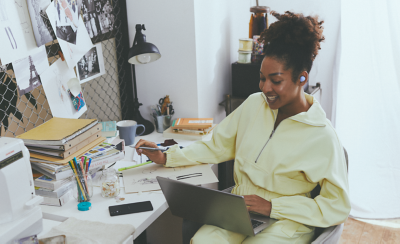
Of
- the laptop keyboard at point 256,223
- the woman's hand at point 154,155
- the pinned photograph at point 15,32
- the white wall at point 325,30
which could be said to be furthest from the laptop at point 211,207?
the white wall at point 325,30

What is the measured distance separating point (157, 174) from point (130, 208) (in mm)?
246

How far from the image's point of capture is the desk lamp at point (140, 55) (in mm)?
1686

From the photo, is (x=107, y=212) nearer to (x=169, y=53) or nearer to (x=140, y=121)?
(x=140, y=121)

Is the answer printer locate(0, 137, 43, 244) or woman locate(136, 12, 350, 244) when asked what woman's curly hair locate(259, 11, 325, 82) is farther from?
printer locate(0, 137, 43, 244)

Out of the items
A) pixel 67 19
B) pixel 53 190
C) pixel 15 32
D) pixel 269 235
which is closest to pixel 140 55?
pixel 67 19

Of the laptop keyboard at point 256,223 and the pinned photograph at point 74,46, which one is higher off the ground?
the pinned photograph at point 74,46

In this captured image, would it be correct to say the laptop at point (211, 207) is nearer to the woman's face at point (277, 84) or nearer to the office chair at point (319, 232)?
the office chair at point (319, 232)

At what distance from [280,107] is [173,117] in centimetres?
84

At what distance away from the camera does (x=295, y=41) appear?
1278 millimetres

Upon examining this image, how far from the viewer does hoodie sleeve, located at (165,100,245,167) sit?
150 cm

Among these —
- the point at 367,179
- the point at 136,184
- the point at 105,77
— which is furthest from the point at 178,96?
the point at 367,179

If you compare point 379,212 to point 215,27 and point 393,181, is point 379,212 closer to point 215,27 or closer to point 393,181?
point 393,181

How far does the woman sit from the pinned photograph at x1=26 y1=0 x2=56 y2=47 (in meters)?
0.86

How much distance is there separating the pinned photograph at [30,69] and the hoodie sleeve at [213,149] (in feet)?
1.94
